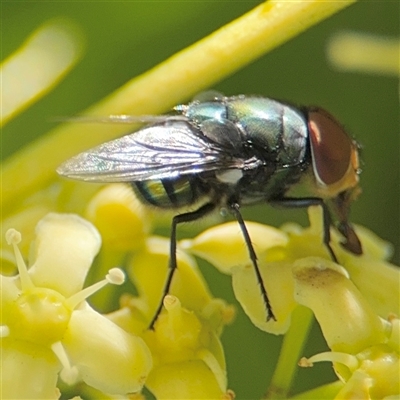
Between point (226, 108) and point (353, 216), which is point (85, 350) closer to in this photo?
point (226, 108)

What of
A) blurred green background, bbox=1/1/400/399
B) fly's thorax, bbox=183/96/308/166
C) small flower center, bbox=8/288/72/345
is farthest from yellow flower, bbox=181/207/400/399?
blurred green background, bbox=1/1/400/399

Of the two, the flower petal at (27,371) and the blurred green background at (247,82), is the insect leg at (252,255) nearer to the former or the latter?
the flower petal at (27,371)

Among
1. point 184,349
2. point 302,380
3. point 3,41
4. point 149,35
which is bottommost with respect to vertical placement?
point 302,380

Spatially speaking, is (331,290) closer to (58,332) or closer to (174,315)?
(174,315)

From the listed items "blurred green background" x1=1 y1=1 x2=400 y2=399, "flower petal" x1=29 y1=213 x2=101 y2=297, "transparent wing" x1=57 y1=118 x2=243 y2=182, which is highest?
"transparent wing" x1=57 y1=118 x2=243 y2=182

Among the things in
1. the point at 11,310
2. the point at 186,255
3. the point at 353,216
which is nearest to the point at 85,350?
the point at 11,310

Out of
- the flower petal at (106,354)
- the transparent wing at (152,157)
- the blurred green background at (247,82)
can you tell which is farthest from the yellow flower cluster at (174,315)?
the blurred green background at (247,82)

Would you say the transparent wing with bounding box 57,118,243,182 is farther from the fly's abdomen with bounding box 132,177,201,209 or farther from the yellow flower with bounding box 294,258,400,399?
the yellow flower with bounding box 294,258,400,399
